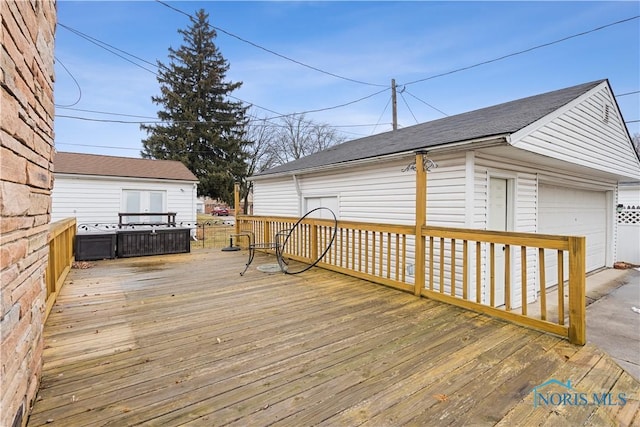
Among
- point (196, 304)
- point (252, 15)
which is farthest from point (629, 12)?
point (196, 304)

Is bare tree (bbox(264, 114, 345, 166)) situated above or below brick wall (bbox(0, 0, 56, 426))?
above

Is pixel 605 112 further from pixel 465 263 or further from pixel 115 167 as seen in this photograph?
pixel 115 167

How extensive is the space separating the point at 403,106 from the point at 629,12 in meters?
7.12

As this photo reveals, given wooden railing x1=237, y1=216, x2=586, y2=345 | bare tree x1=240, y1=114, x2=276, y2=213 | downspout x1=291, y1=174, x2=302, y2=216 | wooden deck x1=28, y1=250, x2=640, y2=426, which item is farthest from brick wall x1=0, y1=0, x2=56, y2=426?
bare tree x1=240, y1=114, x2=276, y2=213

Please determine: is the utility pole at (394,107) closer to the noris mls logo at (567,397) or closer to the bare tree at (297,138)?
the bare tree at (297,138)

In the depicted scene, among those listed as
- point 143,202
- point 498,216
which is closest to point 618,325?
point 498,216

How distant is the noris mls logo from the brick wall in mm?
2613

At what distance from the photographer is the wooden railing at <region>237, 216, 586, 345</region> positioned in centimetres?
258

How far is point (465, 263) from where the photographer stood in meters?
3.12

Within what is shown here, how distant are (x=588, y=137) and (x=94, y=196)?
46.8 feet

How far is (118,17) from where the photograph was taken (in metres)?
7.88

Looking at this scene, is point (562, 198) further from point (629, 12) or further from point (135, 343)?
point (135, 343)

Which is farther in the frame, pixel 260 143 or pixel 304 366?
pixel 260 143

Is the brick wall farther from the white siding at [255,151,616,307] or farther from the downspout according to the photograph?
the downspout
